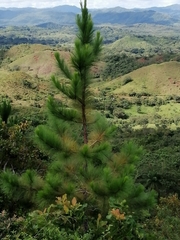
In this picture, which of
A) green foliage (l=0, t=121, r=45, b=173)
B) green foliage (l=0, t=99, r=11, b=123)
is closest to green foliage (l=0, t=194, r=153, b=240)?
green foliage (l=0, t=121, r=45, b=173)

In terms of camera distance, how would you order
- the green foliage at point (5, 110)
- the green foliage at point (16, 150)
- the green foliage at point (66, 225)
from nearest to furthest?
the green foliage at point (66, 225) → the green foliage at point (16, 150) → the green foliage at point (5, 110)

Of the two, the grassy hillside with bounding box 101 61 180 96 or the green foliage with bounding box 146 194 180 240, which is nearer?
the green foliage with bounding box 146 194 180 240

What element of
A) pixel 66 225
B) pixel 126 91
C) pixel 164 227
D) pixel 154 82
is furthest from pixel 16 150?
pixel 154 82

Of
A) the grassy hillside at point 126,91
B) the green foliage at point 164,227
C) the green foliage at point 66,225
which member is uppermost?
the green foliage at point 66,225

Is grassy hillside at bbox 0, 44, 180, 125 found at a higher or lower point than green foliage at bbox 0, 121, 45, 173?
lower

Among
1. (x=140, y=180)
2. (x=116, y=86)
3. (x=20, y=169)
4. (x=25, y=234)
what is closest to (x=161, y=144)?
(x=140, y=180)

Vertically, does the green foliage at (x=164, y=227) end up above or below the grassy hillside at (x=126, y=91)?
above

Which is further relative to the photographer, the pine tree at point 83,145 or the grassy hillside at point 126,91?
the grassy hillside at point 126,91

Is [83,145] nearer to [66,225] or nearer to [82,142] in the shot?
[82,142]

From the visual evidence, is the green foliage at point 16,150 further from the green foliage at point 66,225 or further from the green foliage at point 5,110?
the green foliage at point 66,225

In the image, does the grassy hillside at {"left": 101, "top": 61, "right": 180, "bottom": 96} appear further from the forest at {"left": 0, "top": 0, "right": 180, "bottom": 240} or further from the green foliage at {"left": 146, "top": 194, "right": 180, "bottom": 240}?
the forest at {"left": 0, "top": 0, "right": 180, "bottom": 240}

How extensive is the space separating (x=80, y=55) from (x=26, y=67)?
112911mm

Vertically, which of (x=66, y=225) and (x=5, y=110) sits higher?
(x=5, y=110)

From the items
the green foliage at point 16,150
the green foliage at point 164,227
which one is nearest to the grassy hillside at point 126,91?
the green foliage at point 164,227
